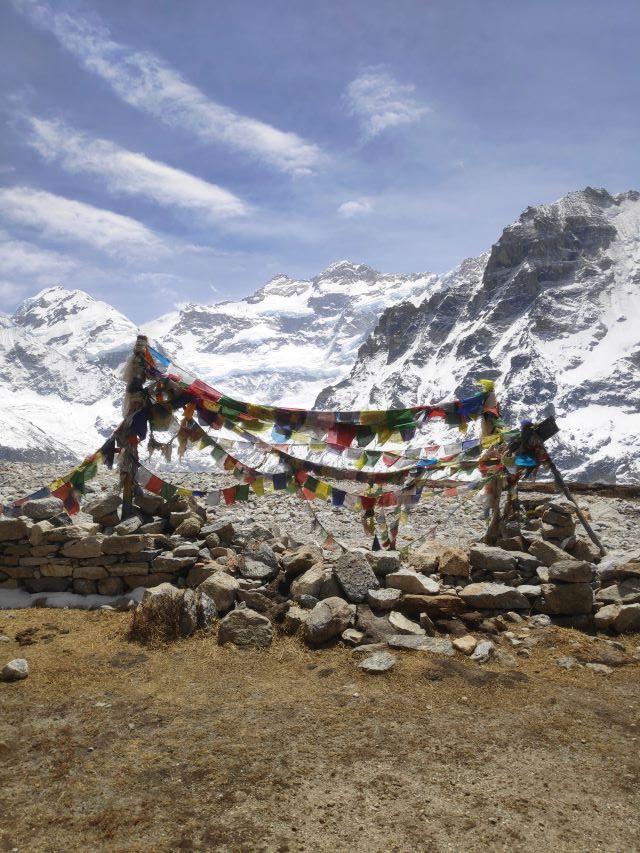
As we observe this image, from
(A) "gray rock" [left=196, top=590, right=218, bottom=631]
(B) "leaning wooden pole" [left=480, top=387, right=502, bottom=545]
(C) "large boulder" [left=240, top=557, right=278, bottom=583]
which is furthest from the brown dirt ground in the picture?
(B) "leaning wooden pole" [left=480, top=387, right=502, bottom=545]

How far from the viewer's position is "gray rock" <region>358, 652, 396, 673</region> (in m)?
6.77

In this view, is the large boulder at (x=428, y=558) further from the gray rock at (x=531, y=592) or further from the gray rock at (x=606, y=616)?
the gray rock at (x=606, y=616)

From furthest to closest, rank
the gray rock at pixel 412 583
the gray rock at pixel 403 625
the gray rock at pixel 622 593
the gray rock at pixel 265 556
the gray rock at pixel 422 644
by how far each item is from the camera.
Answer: the gray rock at pixel 265 556 < the gray rock at pixel 412 583 < the gray rock at pixel 622 593 < the gray rock at pixel 403 625 < the gray rock at pixel 422 644

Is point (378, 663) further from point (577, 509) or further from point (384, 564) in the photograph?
point (577, 509)

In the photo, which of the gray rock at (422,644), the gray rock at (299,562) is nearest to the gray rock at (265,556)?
the gray rock at (299,562)

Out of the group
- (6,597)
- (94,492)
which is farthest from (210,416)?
(94,492)

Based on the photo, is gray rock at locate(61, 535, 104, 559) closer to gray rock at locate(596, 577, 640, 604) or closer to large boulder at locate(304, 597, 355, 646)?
large boulder at locate(304, 597, 355, 646)

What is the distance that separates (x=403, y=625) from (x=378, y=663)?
110 cm

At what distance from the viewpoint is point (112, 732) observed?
5.46 metres

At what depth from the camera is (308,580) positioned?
866 centimetres

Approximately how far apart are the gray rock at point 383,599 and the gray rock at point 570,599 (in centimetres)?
223

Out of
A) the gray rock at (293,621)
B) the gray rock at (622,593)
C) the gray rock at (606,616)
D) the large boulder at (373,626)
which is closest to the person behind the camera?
the large boulder at (373,626)

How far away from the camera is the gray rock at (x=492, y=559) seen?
9.40 meters

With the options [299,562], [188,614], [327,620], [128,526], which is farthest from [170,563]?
[327,620]
